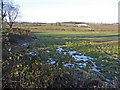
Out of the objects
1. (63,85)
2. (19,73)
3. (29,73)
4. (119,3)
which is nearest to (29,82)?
(29,73)

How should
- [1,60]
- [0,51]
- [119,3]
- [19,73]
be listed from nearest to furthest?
[19,73], [1,60], [0,51], [119,3]

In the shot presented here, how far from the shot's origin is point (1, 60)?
19.2 feet

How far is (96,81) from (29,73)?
8.75 feet

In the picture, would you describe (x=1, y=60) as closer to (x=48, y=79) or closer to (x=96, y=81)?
(x=48, y=79)

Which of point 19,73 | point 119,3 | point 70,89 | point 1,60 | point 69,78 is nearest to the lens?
point 70,89

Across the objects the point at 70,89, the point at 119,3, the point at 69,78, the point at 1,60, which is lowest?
the point at 70,89

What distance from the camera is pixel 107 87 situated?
14.5 feet

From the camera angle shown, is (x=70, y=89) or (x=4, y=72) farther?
(x=4, y=72)

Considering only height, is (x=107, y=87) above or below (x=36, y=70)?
below

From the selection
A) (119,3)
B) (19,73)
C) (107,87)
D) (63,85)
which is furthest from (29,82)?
(119,3)

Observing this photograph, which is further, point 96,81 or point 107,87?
point 96,81

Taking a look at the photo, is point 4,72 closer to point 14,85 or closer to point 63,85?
point 14,85

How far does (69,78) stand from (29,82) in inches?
58.8

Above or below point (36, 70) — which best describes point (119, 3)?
above
